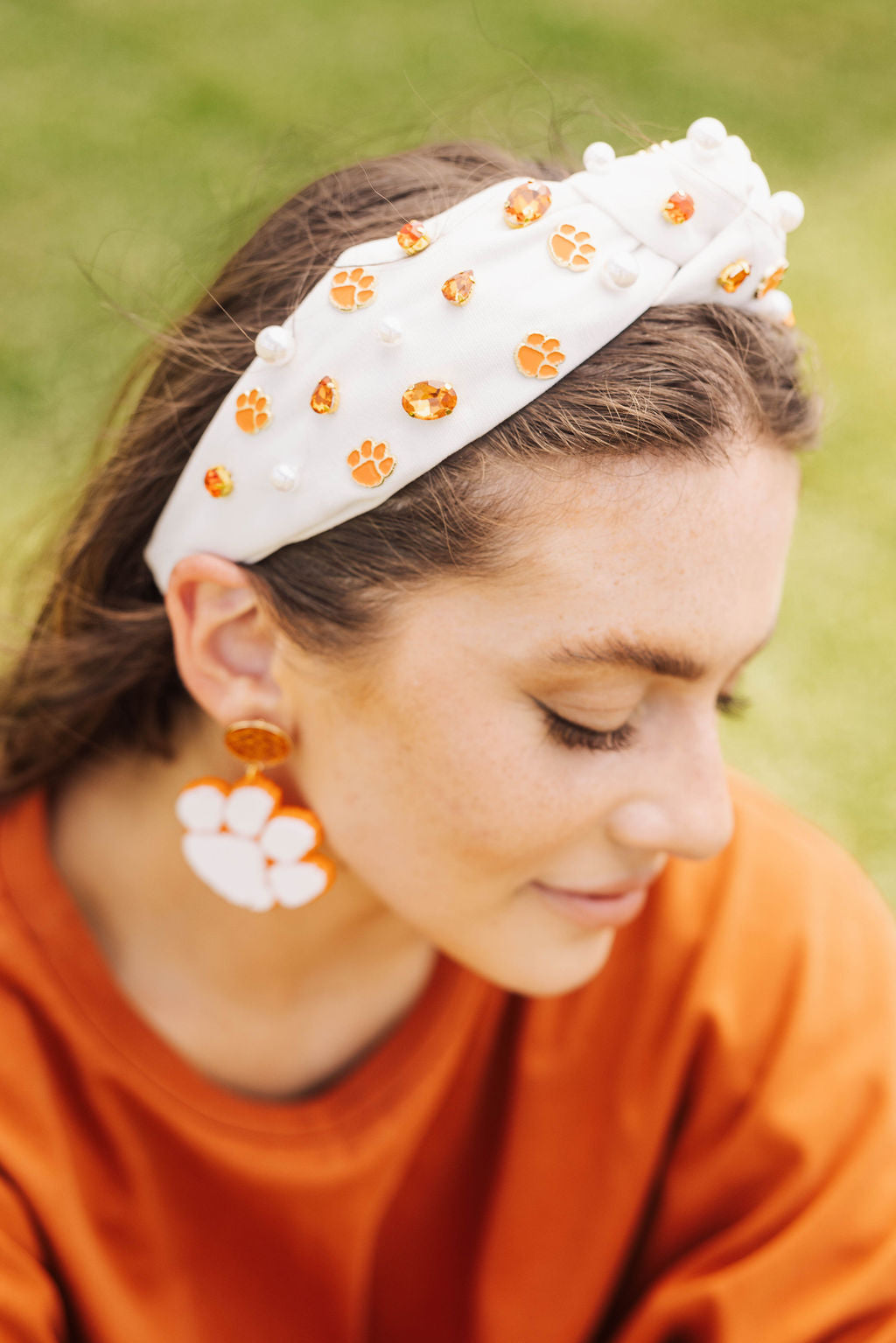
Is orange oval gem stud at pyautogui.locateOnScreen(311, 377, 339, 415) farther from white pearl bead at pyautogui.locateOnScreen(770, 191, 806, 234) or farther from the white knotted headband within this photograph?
white pearl bead at pyautogui.locateOnScreen(770, 191, 806, 234)

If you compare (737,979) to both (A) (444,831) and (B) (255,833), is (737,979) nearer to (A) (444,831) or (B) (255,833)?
(A) (444,831)

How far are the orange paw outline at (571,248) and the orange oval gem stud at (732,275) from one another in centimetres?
14

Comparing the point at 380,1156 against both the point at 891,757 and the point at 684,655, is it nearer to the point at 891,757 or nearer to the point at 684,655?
the point at 684,655

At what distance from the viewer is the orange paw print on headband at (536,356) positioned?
3.99 ft

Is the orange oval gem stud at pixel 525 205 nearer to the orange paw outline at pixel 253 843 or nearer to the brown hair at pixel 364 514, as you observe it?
the brown hair at pixel 364 514

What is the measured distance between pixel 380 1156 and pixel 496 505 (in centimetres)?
85

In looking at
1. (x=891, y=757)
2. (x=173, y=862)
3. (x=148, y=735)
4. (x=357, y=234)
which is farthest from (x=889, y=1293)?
(x=891, y=757)

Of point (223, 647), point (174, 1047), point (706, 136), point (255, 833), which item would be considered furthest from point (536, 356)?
point (174, 1047)

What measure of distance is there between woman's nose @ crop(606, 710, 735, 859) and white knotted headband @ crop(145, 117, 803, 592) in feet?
1.25

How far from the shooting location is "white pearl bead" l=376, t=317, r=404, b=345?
122cm

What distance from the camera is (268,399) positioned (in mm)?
1317

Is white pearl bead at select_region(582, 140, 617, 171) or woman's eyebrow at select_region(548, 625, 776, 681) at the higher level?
white pearl bead at select_region(582, 140, 617, 171)

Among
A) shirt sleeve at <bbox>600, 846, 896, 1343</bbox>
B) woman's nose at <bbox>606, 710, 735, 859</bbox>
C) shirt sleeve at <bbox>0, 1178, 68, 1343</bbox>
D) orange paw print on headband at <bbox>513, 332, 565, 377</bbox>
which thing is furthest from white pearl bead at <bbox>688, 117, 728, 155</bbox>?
shirt sleeve at <bbox>0, 1178, 68, 1343</bbox>

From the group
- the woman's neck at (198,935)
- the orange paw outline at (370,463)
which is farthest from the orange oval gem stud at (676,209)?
the woman's neck at (198,935)
